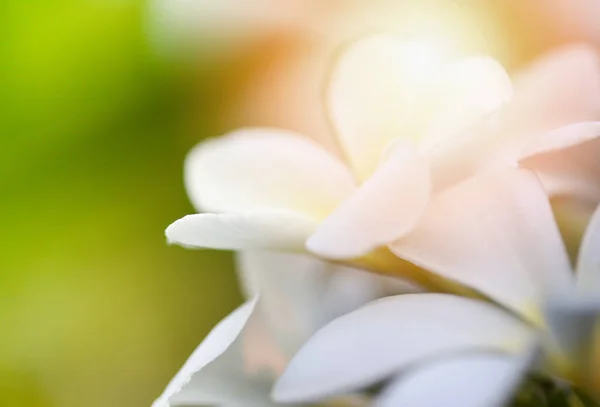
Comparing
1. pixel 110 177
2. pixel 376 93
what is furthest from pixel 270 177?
pixel 110 177

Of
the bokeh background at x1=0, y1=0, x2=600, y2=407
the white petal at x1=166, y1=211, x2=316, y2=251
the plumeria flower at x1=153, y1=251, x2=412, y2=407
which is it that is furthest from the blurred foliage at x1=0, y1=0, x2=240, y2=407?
the white petal at x1=166, y1=211, x2=316, y2=251

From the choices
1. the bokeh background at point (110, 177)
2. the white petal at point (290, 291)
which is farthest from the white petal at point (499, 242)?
the bokeh background at point (110, 177)

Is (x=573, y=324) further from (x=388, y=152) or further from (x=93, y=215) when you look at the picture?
(x=93, y=215)

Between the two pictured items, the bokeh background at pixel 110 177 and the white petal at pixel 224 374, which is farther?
the bokeh background at pixel 110 177

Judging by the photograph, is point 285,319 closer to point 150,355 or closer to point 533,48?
point 533,48

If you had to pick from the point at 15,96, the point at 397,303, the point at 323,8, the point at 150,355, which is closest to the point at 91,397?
the point at 150,355

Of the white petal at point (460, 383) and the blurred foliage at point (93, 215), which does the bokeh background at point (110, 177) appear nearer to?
Answer: the blurred foliage at point (93, 215)

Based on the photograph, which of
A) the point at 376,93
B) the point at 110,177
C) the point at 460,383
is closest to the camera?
the point at 460,383
